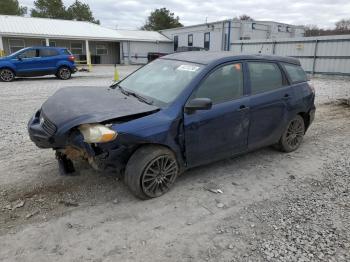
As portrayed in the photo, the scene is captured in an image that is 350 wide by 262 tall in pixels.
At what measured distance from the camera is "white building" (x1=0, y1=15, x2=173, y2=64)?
1061 inches

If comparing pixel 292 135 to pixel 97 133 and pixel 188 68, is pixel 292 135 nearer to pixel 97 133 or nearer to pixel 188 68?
pixel 188 68

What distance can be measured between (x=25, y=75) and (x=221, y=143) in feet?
46.5

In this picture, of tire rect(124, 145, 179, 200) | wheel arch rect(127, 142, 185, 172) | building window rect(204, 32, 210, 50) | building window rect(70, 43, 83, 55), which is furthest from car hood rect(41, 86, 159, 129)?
building window rect(70, 43, 83, 55)

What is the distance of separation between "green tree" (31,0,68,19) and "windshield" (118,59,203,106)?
53.7m

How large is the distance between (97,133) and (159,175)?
97cm

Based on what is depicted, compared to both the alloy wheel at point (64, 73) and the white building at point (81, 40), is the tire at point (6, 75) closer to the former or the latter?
the alloy wheel at point (64, 73)

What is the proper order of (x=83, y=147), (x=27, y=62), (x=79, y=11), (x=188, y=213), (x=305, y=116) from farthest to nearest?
1. (x=79, y=11)
2. (x=27, y=62)
3. (x=305, y=116)
4. (x=188, y=213)
5. (x=83, y=147)

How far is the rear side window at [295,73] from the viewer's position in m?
4.98

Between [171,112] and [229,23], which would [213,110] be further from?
[229,23]

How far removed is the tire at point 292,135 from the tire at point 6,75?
14049mm

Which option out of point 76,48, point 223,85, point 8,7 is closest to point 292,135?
point 223,85

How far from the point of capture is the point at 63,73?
16234 millimetres

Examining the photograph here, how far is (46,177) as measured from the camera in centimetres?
406

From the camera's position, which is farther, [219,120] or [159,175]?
[219,120]
